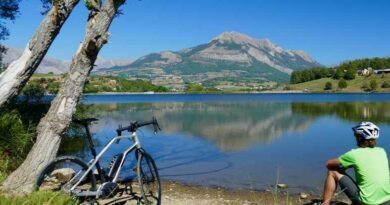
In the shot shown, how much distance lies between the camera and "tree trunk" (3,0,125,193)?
889cm

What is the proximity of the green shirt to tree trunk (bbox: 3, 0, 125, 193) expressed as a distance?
5.31 metres

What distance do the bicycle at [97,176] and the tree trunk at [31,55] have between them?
67.4 inches

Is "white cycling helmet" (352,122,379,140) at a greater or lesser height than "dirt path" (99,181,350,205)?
greater

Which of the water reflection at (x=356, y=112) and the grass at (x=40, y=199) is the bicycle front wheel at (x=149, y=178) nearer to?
the grass at (x=40, y=199)

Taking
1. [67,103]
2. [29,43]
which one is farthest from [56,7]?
[67,103]

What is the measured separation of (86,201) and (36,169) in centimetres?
110

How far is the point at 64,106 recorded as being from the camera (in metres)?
9.40

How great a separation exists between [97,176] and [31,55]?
2841mm

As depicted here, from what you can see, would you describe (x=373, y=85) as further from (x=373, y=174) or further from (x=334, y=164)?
(x=373, y=174)

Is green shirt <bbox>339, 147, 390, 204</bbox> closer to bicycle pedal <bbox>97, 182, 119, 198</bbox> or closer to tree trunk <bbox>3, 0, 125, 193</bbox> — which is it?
bicycle pedal <bbox>97, 182, 119, 198</bbox>

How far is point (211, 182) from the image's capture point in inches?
633

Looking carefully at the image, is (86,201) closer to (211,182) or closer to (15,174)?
(15,174)

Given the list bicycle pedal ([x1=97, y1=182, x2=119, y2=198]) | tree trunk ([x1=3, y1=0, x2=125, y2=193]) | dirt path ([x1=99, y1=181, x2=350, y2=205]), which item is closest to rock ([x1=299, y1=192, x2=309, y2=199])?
dirt path ([x1=99, y1=181, x2=350, y2=205])

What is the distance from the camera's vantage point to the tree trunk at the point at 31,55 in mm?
9914
